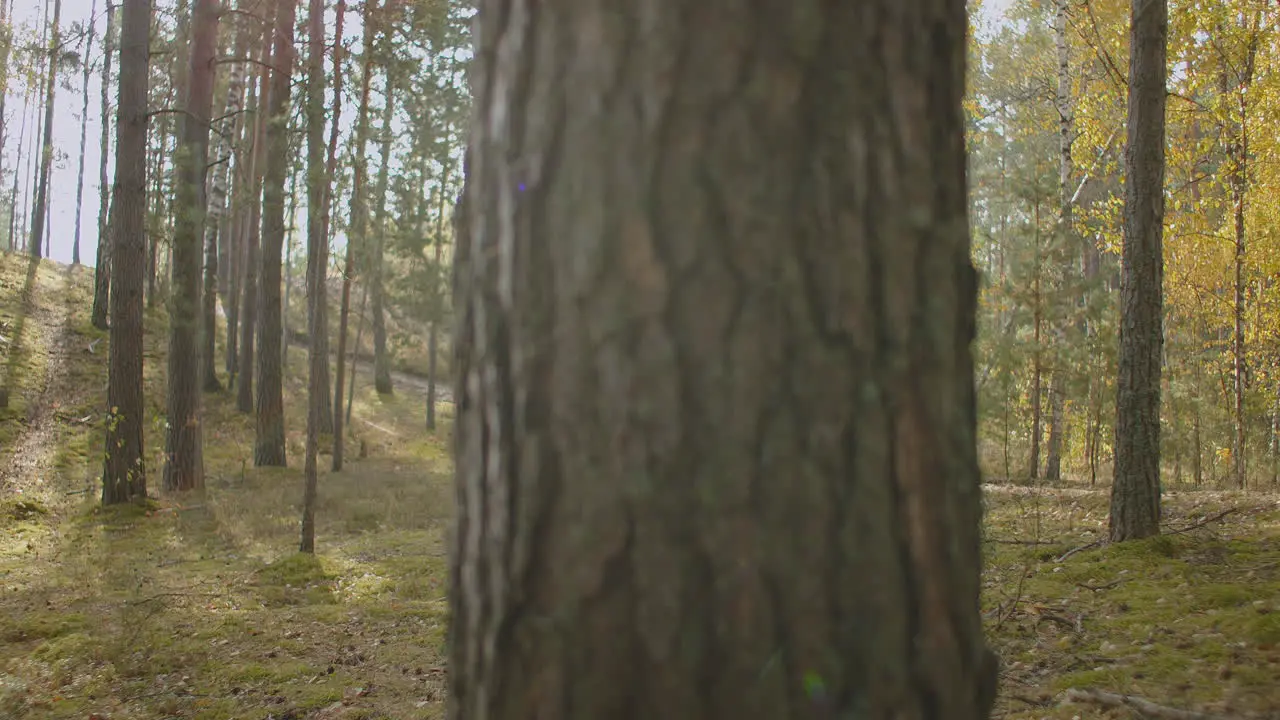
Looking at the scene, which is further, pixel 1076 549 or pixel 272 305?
pixel 272 305

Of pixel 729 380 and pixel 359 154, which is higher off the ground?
pixel 359 154

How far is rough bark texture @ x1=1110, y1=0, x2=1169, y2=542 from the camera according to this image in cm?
673

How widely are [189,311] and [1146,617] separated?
12.8 meters

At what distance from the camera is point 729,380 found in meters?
1.19

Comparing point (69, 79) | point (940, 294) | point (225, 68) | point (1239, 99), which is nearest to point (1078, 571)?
point (940, 294)

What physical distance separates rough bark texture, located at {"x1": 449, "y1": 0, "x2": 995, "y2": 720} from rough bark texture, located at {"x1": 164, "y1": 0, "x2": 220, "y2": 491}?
44.7 ft

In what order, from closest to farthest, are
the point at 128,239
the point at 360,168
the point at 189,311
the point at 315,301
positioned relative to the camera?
1. the point at 315,301
2. the point at 128,239
3. the point at 360,168
4. the point at 189,311

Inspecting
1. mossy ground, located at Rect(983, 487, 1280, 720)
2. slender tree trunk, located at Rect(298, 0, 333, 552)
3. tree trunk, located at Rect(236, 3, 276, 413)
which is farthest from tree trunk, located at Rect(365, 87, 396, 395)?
mossy ground, located at Rect(983, 487, 1280, 720)

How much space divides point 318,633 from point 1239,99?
1425cm

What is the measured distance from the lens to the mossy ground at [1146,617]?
144 inches

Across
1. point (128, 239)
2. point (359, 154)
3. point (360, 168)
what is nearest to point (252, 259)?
point (359, 154)

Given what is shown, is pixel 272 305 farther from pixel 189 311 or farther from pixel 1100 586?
pixel 1100 586

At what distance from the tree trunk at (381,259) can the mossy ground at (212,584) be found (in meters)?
5.34

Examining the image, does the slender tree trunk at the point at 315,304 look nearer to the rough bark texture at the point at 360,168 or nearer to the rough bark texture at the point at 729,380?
the rough bark texture at the point at 360,168
